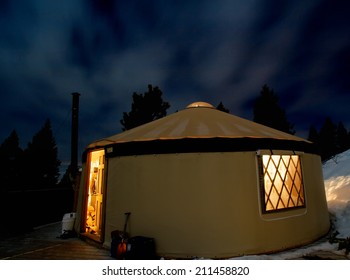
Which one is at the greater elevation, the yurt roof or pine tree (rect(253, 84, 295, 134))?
pine tree (rect(253, 84, 295, 134))

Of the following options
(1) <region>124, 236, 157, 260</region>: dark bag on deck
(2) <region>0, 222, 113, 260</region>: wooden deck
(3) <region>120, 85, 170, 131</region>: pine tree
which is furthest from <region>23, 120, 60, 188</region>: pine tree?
(1) <region>124, 236, 157, 260</region>: dark bag on deck

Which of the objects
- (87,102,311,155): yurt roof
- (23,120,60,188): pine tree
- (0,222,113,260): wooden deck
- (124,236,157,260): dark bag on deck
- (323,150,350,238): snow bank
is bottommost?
(0,222,113,260): wooden deck

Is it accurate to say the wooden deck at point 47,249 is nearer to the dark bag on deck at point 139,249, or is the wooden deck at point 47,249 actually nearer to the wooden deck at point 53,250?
the wooden deck at point 53,250

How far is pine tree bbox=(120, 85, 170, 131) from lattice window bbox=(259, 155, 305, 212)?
32.5 ft

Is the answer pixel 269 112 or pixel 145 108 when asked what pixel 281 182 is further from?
pixel 269 112

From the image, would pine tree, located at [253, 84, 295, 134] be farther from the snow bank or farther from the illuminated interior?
the illuminated interior

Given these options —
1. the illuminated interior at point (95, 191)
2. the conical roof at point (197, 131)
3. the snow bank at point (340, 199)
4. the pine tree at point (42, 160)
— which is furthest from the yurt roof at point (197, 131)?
the pine tree at point (42, 160)

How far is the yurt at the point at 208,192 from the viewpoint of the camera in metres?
2.85

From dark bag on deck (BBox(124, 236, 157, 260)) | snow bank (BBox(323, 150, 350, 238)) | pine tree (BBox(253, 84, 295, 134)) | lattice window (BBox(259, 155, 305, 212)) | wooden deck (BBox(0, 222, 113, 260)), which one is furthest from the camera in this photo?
pine tree (BBox(253, 84, 295, 134))

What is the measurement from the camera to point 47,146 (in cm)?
2133

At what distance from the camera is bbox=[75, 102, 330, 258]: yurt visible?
2.85m

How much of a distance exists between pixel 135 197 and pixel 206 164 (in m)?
1.04
